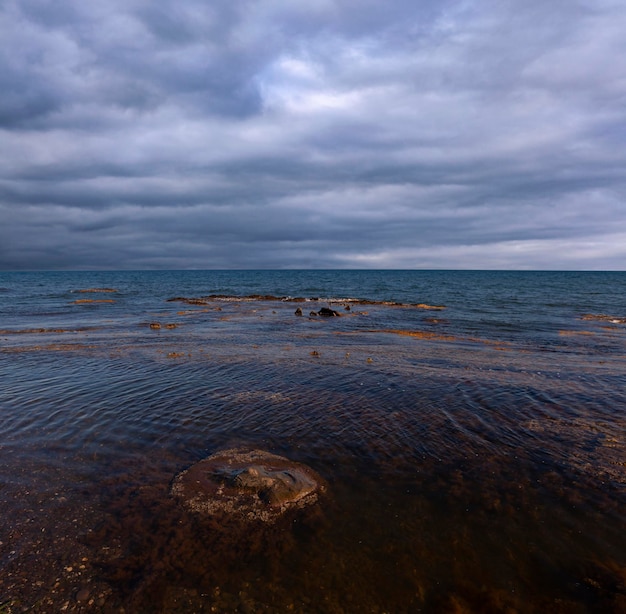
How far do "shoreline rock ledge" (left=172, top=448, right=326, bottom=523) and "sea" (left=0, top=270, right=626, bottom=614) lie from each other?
0.69ft

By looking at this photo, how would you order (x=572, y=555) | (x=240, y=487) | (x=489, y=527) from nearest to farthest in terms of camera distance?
(x=572, y=555)
(x=489, y=527)
(x=240, y=487)

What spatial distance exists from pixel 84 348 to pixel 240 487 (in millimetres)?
17351

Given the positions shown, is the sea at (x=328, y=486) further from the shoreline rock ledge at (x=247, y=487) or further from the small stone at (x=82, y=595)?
the shoreline rock ledge at (x=247, y=487)

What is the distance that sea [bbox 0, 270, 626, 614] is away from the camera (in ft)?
17.0

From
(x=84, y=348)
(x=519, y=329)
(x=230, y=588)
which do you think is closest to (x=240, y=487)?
(x=230, y=588)

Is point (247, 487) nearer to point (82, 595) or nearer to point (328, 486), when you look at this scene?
point (328, 486)

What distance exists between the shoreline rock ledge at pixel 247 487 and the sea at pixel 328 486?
0.21 meters

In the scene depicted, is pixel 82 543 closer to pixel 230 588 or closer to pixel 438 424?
pixel 230 588

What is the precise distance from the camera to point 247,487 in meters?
7.29

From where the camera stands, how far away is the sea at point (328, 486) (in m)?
5.18

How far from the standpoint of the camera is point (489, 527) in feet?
21.0

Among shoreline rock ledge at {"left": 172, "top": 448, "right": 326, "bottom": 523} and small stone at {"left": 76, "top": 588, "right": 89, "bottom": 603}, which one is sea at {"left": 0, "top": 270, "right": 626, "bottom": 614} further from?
shoreline rock ledge at {"left": 172, "top": 448, "right": 326, "bottom": 523}

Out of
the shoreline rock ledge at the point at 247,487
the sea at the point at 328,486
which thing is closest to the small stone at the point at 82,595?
the sea at the point at 328,486

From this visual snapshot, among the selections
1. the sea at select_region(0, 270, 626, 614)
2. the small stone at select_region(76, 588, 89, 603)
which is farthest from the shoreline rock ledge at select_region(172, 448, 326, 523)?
the small stone at select_region(76, 588, 89, 603)
